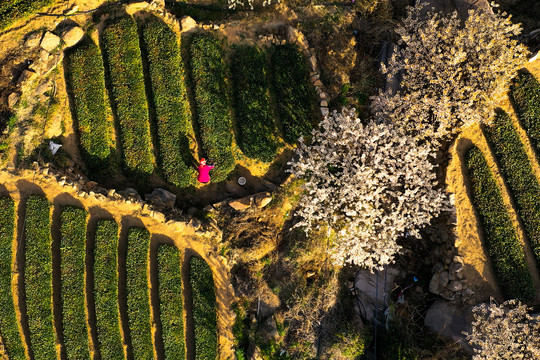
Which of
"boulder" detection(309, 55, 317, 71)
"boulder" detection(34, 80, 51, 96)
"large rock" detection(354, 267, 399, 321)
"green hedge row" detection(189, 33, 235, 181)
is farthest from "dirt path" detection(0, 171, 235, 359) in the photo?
"boulder" detection(309, 55, 317, 71)

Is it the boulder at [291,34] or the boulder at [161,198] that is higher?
the boulder at [291,34]

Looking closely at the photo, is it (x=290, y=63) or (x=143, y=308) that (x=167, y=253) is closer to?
(x=143, y=308)

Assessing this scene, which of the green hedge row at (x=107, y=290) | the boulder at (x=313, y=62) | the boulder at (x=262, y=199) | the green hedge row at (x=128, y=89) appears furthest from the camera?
the boulder at (x=313, y=62)

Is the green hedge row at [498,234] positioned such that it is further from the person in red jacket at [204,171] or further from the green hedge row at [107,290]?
the green hedge row at [107,290]

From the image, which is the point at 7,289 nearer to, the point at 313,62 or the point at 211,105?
the point at 211,105

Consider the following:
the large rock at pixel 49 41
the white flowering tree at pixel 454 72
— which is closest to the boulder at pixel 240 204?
the white flowering tree at pixel 454 72

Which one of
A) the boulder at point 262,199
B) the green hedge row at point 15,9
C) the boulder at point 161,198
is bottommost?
the boulder at point 161,198

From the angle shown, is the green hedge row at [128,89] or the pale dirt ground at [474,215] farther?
the pale dirt ground at [474,215]

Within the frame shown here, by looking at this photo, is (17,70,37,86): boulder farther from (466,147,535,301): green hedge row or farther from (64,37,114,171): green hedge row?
(466,147,535,301): green hedge row
